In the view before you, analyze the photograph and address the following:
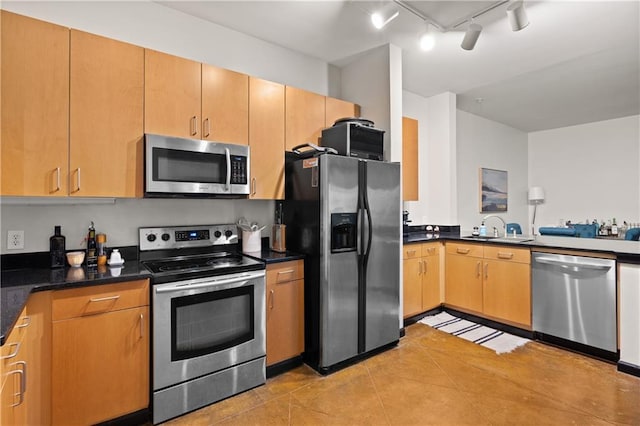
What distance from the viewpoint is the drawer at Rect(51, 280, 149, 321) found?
170 centimetres

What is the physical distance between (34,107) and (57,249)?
0.87 m

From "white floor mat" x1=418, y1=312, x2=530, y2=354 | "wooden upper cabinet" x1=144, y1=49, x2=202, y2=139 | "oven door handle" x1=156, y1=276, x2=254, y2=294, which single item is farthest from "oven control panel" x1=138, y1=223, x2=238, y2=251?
"white floor mat" x1=418, y1=312, x2=530, y2=354

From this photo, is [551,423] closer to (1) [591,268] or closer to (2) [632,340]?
(2) [632,340]

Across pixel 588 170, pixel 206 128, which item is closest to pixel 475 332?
pixel 206 128

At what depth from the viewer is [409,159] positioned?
388 centimetres

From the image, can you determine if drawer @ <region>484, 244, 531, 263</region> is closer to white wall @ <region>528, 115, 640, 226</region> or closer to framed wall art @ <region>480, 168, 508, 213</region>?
framed wall art @ <region>480, 168, 508, 213</region>

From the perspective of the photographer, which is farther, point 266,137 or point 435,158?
point 435,158

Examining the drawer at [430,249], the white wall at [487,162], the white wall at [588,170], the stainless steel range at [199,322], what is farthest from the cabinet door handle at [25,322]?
the white wall at [588,170]

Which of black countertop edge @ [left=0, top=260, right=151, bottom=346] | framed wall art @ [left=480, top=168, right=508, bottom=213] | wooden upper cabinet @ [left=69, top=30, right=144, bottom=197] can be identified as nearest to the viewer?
black countertop edge @ [left=0, top=260, right=151, bottom=346]

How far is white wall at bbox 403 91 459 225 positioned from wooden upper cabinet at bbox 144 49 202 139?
9.50ft

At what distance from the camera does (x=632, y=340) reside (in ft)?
8.32

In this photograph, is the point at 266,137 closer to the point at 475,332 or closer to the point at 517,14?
the point at 517,14

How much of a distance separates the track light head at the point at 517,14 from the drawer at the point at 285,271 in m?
2.42

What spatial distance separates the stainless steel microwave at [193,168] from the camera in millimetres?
2148
